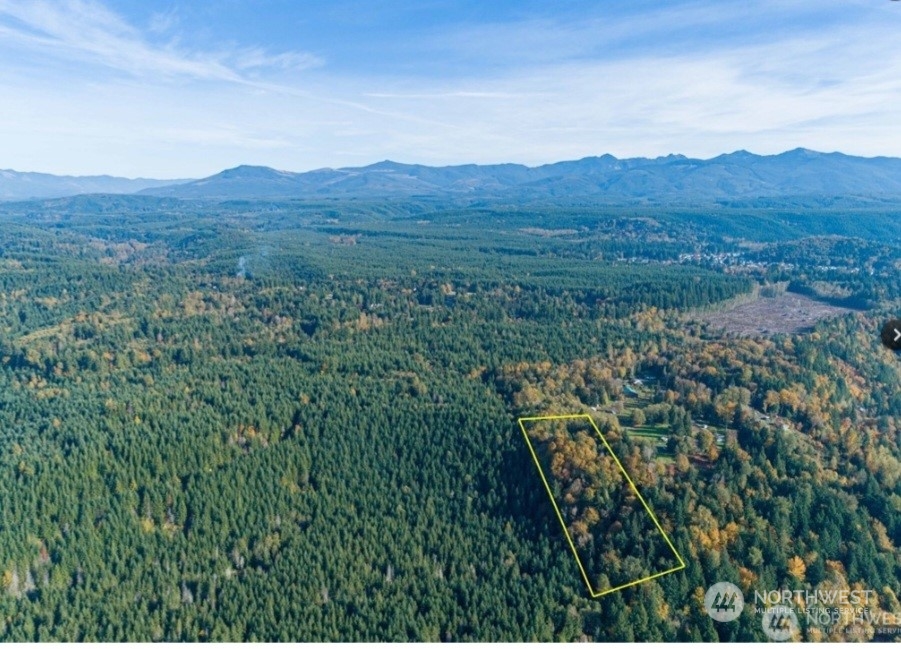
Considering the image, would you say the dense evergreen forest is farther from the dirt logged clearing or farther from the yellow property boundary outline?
the dirt logged clearing

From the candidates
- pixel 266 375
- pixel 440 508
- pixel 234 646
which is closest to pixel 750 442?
pixel 440 508

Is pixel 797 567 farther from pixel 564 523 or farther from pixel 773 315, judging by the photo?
pixel 773 315

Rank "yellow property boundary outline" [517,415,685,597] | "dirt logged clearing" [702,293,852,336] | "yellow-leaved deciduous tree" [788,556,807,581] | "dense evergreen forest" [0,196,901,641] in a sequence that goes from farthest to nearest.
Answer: "dirt logged clearing" [702,293,852,336] → "yellow property boundary outline" [517,415,685,597] → "dense evergreen forest" [0,196,901,641] → "yellow-leaved deciduous tree" [788,556,807,581]
